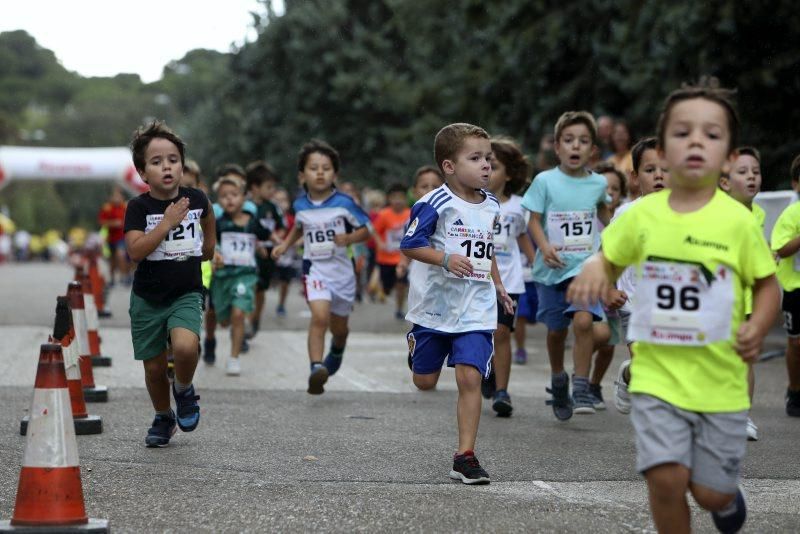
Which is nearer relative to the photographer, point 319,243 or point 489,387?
point 489,387

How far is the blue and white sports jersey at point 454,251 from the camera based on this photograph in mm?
7191

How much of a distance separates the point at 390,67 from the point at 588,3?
18.2 metres

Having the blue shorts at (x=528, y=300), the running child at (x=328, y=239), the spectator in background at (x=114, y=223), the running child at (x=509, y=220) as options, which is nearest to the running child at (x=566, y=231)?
the running child at (x=509, y=220)

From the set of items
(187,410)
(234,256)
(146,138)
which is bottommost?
(187,410)

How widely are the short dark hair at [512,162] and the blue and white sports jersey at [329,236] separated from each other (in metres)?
1.24

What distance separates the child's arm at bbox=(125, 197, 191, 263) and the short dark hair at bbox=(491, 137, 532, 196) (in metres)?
3.10

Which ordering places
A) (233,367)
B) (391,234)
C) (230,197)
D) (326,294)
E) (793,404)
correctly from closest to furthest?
(793,404) → (326,294) → (233,367) → (230,197) → (391,234)

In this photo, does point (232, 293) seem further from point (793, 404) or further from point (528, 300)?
point (793, 404)

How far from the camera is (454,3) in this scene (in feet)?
93.3

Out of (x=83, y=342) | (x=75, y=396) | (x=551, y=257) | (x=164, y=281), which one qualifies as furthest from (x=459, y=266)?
(x=83, y=342)

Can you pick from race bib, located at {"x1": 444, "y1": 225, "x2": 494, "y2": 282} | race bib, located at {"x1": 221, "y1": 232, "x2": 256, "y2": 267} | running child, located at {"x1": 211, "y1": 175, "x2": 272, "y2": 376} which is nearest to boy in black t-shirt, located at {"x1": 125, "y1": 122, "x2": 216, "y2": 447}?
race bib, located at {"x1": 444, "y1": 225, "x2": 494, "y2": 282}

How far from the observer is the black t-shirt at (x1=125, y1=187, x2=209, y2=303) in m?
7.57

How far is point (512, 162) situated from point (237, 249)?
3668 mm

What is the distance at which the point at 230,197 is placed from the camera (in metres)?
12.7
